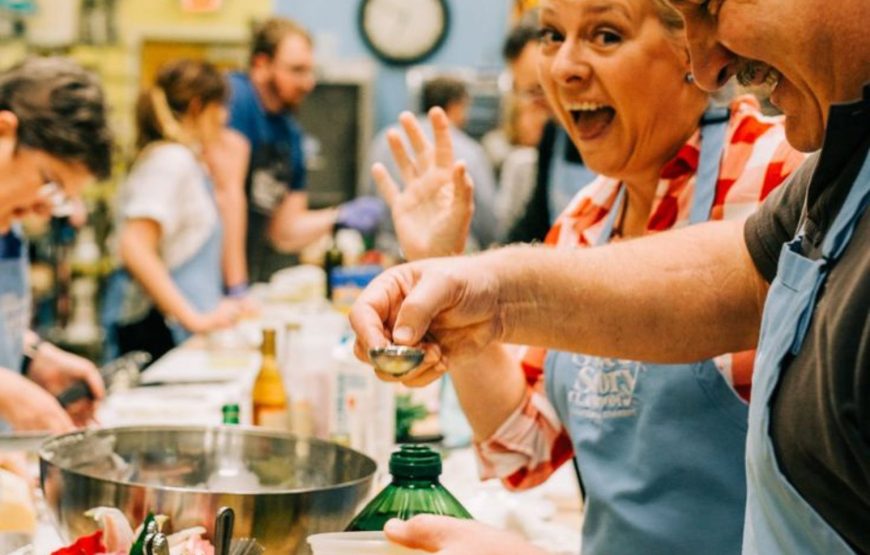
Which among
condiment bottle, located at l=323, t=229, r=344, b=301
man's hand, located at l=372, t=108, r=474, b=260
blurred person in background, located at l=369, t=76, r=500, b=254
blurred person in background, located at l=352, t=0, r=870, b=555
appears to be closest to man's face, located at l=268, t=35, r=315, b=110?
blurred person in background, located at l=369, t=76, r=500, b=254

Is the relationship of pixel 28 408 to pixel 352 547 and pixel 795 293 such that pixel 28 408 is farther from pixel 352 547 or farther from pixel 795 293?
pixel 795 293

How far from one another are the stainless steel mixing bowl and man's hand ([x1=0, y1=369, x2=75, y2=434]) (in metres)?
0.58

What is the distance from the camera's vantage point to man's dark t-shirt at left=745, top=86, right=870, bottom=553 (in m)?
0.97

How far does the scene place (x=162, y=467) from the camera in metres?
1.82

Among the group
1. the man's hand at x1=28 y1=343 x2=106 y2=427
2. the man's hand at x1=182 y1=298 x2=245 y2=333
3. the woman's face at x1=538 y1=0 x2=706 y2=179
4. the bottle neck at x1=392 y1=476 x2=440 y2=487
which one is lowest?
the man's hand at x1=182 y1=298 x2=245 y2=333

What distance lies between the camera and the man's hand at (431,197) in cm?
202

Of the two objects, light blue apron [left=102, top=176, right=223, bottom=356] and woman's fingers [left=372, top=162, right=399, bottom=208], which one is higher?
woman's fingers [left=372, top=162, right=399, bottom=208]

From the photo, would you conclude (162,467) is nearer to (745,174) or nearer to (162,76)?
→ (745,174)

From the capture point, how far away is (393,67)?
9.69 metres

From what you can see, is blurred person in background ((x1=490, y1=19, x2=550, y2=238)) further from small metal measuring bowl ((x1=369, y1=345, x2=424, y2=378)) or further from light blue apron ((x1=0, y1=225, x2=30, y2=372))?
light blue apron ((x1=0, y1=225, x2=30, y2=372))

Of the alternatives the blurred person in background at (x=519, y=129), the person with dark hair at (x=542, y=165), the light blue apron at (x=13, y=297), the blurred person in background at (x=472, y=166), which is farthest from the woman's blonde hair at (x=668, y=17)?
the blurred person in background at (x=472, y=166)

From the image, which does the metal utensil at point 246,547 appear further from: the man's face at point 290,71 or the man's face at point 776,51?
the man's face at point 290,71

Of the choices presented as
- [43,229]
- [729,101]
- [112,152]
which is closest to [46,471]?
[729,101]

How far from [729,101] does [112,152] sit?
6.08 ft
